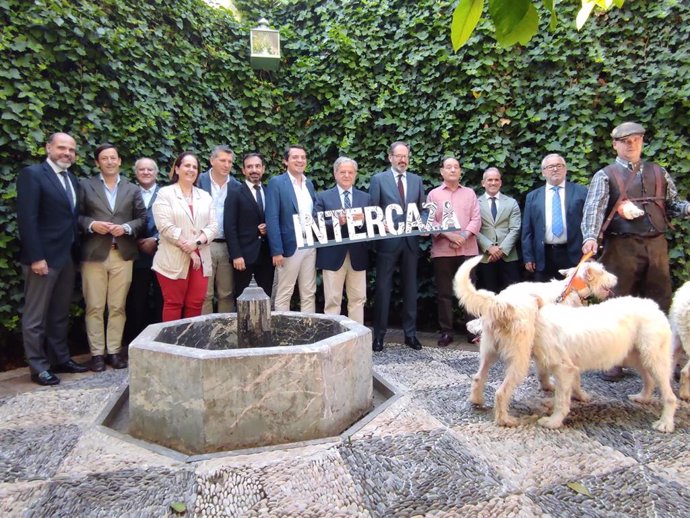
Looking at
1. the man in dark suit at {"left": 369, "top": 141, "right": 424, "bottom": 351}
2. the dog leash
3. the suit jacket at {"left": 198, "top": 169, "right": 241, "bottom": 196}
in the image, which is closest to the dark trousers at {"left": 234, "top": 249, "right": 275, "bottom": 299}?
the suit jacket at {"left": 198, "top": 169, "right": 241, "bottom": 196}

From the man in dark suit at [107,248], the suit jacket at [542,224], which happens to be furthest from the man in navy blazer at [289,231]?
the suit jacket at [542,224]

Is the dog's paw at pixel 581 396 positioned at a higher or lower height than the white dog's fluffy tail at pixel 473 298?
lower

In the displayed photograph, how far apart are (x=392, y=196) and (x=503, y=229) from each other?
5.20 feet

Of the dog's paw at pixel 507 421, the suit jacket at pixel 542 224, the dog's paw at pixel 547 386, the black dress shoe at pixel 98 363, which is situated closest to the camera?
the dog's paw at pixel 507 421

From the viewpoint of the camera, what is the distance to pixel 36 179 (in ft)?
14.4

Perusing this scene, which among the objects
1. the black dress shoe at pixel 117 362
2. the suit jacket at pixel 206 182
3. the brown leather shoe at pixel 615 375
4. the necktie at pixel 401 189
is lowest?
the brown leather shoe at pixel 615 375

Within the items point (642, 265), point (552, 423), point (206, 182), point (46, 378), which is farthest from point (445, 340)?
point (46, 378)

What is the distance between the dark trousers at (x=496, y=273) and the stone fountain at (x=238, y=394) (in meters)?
3.22

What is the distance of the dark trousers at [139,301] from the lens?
5.33 metres

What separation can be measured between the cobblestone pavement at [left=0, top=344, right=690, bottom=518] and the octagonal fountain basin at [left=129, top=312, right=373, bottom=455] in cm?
15

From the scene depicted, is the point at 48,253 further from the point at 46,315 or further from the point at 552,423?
the point at 552,423

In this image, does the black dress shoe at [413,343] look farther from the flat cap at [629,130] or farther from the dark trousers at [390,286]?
the flat cap at [629,130]

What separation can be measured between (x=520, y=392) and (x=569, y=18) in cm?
515

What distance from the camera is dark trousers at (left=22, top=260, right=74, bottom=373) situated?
14.4ft
